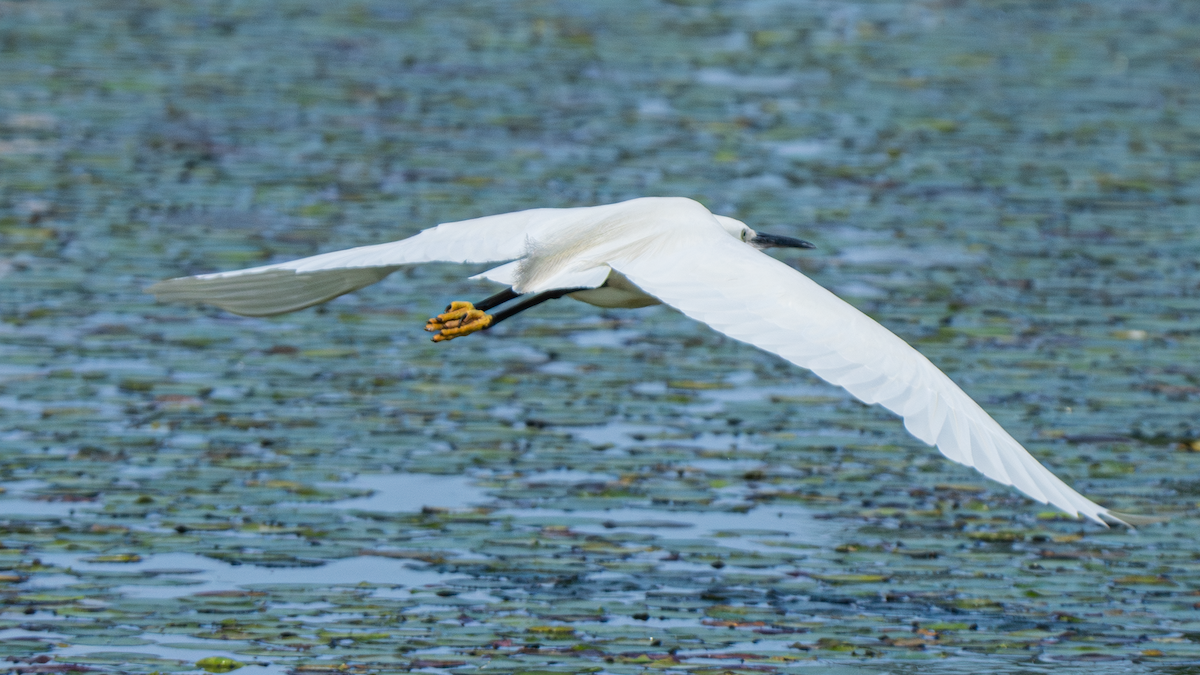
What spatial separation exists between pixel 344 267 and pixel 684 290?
3.96 feet

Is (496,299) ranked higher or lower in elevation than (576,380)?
higher

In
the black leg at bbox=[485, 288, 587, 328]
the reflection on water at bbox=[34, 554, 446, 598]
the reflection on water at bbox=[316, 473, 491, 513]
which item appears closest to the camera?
the black leg at bbox=[485, 288, 587, 328]

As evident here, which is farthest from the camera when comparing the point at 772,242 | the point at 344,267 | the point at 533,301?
the point at 772,242

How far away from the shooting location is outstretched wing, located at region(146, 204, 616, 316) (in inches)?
228

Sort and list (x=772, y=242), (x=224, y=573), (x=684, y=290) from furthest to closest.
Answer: (x=772, y=242) < (x=224, y=573) < (x=684, y=290)

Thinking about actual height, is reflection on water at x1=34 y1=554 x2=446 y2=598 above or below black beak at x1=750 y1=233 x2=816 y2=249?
below

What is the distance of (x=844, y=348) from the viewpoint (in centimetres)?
477

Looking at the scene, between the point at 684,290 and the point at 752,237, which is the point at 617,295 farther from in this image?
the point at 752,237

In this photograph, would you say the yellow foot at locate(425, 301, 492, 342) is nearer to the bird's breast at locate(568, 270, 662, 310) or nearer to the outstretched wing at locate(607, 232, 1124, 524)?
the bird's breast at locate(568, 270, 662, 310)

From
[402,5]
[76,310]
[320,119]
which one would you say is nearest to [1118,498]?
[76,310]

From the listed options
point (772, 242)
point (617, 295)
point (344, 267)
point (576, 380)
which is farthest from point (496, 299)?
point (576, 380)

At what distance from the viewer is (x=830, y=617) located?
6266 millimetres

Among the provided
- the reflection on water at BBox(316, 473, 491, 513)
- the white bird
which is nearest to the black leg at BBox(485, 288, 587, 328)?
the white bird

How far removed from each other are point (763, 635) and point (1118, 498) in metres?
2.01
